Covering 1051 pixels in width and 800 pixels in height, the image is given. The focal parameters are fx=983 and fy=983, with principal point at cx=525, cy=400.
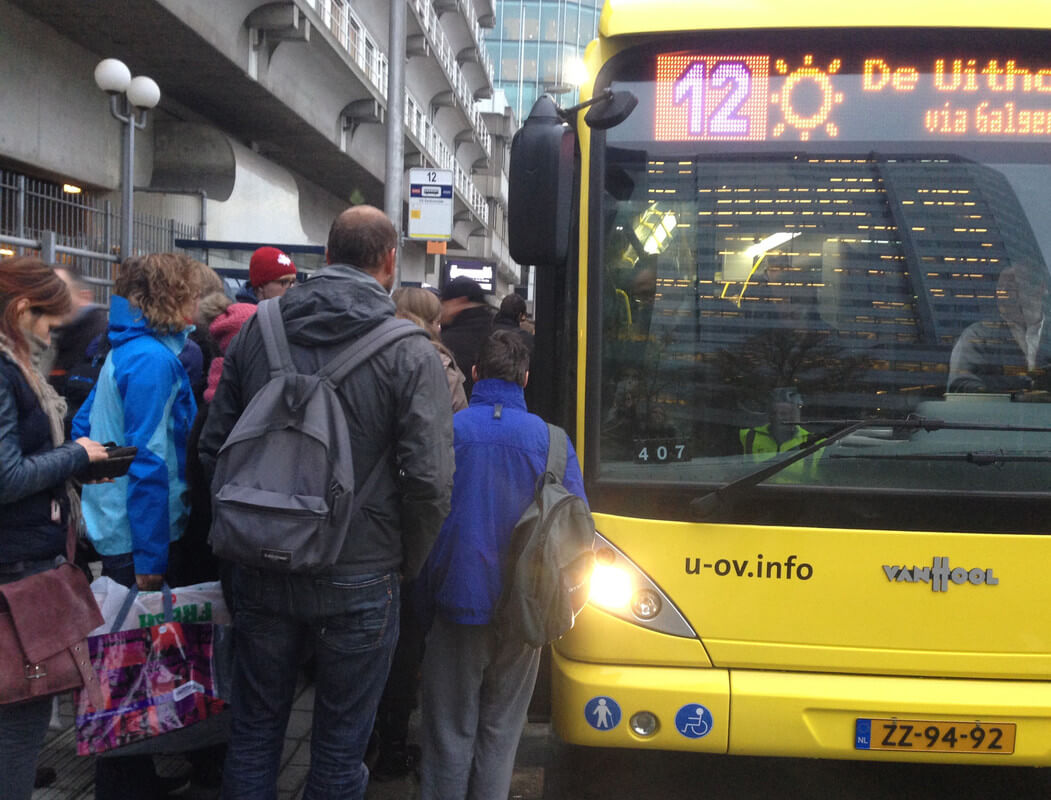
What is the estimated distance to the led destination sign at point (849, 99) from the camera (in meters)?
3.26

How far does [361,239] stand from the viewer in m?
2.87

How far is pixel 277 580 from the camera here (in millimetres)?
2688

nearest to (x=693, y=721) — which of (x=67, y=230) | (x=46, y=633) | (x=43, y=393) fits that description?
(x=46, y=633)

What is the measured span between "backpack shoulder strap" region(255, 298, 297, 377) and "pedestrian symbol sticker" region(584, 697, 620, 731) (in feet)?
5.01

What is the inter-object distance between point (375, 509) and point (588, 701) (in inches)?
43.3

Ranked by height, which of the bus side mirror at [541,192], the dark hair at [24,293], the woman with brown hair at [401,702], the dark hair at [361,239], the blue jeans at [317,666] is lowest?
the woman with brown hair at [401,702]

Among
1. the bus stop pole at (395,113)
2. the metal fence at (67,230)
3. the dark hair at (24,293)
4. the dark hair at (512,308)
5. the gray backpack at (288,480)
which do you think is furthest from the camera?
the bus stop pole at (395,113)

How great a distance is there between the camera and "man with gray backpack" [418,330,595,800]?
2.95 meters

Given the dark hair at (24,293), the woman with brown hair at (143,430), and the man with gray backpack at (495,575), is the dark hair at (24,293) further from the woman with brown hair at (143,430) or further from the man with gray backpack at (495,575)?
Answer: the man with gray backpack at (495,575)

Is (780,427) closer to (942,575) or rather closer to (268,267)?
(942,575)

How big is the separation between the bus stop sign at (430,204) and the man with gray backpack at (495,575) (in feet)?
31.2

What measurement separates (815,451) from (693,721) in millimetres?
979

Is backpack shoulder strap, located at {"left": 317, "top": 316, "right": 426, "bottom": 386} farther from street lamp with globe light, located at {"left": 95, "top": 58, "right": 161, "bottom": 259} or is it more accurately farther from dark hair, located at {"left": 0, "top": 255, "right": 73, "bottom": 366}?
street lamp with globe light, located at {"left": 95, "top": 58, "right": 161, "bottom": 259}

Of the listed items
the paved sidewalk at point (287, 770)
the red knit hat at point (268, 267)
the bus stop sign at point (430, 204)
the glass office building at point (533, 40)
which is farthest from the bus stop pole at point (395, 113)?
the glass office building at point (533, 40)
